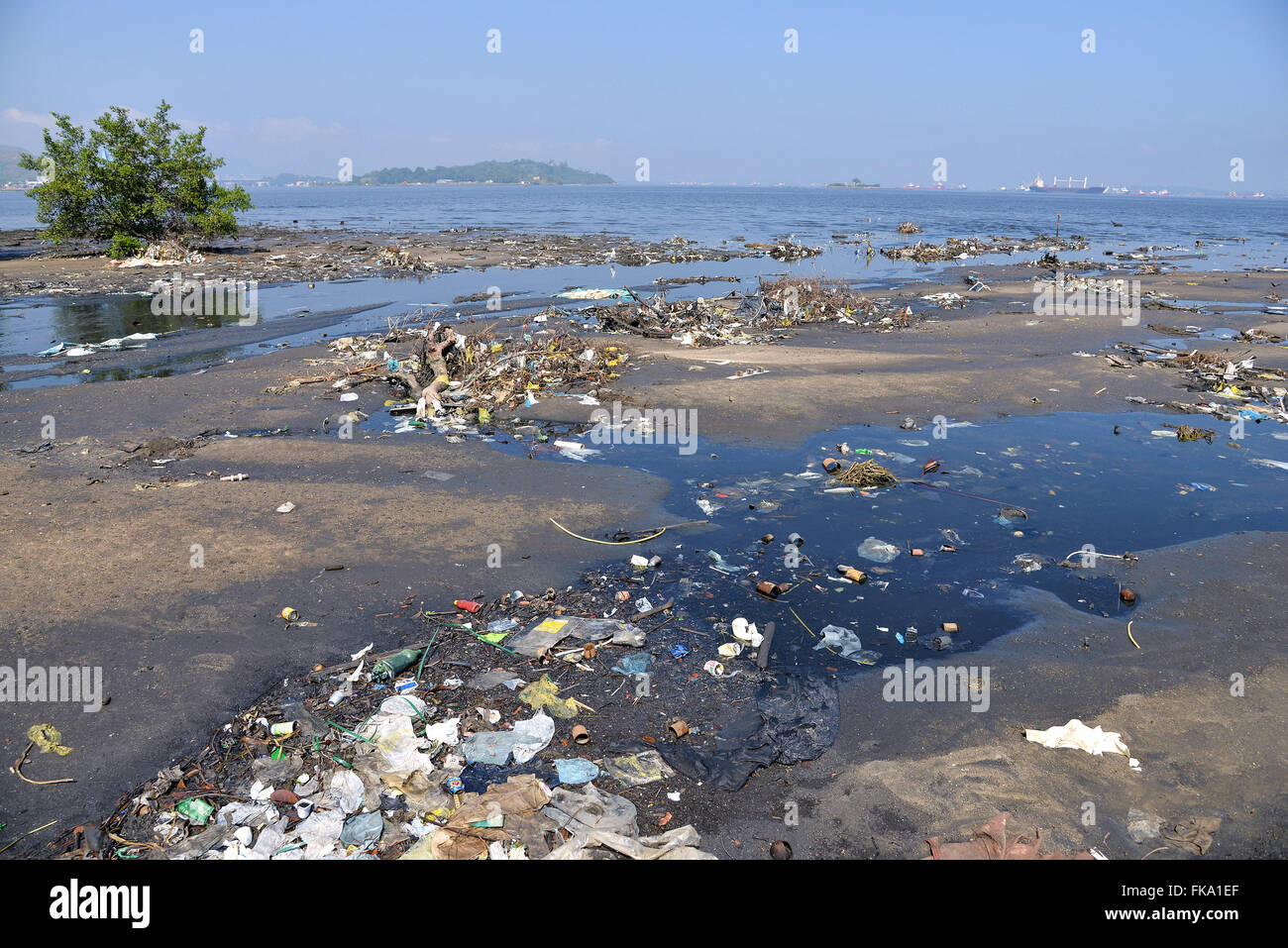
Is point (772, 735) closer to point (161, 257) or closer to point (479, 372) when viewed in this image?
point (479, 372)

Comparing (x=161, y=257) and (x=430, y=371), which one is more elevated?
(x=161, y=257)

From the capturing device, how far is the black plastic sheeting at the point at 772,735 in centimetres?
389

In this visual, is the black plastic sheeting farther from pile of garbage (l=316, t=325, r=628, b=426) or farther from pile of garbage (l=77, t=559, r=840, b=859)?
pile of garbage (l=316, t=325, r=628, b=426)

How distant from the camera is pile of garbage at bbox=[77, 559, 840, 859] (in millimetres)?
3395

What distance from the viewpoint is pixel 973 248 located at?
115 ft

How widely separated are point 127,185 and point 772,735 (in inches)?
1275

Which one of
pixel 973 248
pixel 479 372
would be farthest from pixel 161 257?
pixel 973 248

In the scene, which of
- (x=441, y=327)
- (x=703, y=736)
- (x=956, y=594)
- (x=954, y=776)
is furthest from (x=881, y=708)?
(x=441, y=327)

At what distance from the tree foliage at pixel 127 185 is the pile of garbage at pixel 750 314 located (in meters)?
20.1

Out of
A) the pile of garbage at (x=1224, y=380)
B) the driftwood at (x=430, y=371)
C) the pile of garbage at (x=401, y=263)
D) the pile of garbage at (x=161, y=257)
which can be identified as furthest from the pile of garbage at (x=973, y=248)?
the pile of garbage at (x=161, y=257)

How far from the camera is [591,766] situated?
12.7ft

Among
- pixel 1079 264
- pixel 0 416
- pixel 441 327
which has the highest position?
pixel 1079 264
